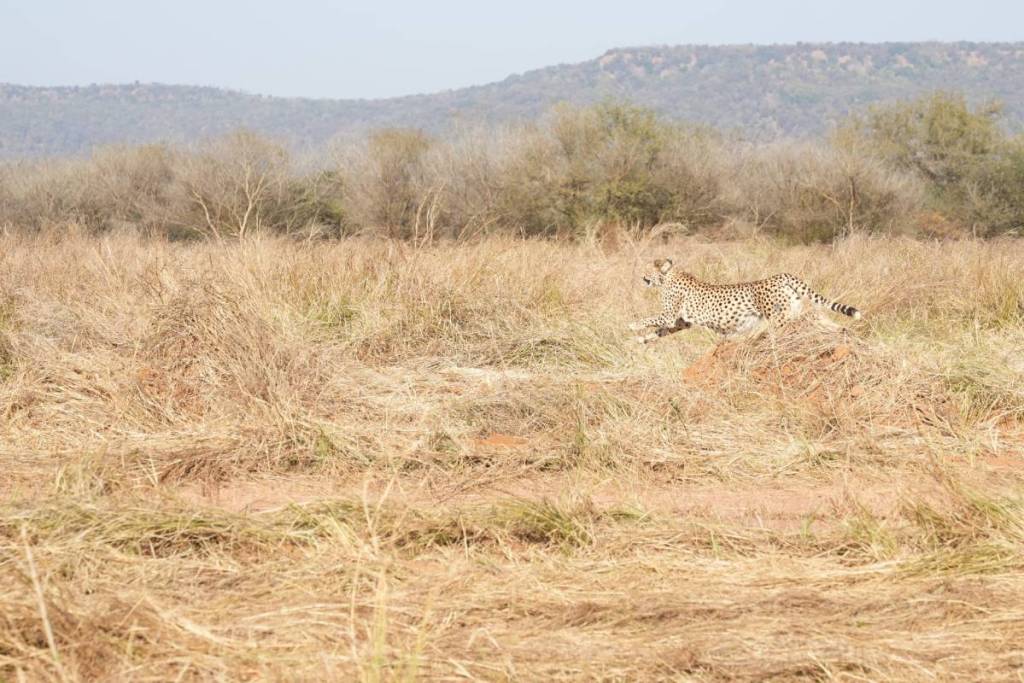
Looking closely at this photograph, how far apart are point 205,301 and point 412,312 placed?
192 cm

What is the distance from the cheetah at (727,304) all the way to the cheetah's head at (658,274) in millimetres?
42

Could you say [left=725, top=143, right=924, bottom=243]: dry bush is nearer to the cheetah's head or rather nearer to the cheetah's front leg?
the cheetah's head

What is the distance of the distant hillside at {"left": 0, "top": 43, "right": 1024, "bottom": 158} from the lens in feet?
274

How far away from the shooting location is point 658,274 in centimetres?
962

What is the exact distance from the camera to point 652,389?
21.8 feet

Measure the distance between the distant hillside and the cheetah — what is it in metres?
70.6

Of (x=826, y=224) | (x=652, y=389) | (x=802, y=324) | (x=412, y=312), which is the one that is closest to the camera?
(x=652, y=389)

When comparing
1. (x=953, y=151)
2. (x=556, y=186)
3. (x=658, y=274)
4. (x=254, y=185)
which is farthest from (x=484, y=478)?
(x=953, y=151)

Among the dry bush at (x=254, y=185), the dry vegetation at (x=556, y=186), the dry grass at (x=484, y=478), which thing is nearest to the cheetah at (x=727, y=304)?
the dry grass at (x=484, y=478)

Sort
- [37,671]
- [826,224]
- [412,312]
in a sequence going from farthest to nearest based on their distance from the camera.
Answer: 1. [826,224]
2. [412,312]
3. [37,671]

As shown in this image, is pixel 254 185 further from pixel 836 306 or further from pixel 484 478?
pixel 484 478

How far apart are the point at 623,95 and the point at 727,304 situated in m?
81.3

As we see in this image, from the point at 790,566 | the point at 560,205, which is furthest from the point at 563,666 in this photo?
the point at 560,205

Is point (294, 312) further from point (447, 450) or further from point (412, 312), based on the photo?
point (447, 450)
